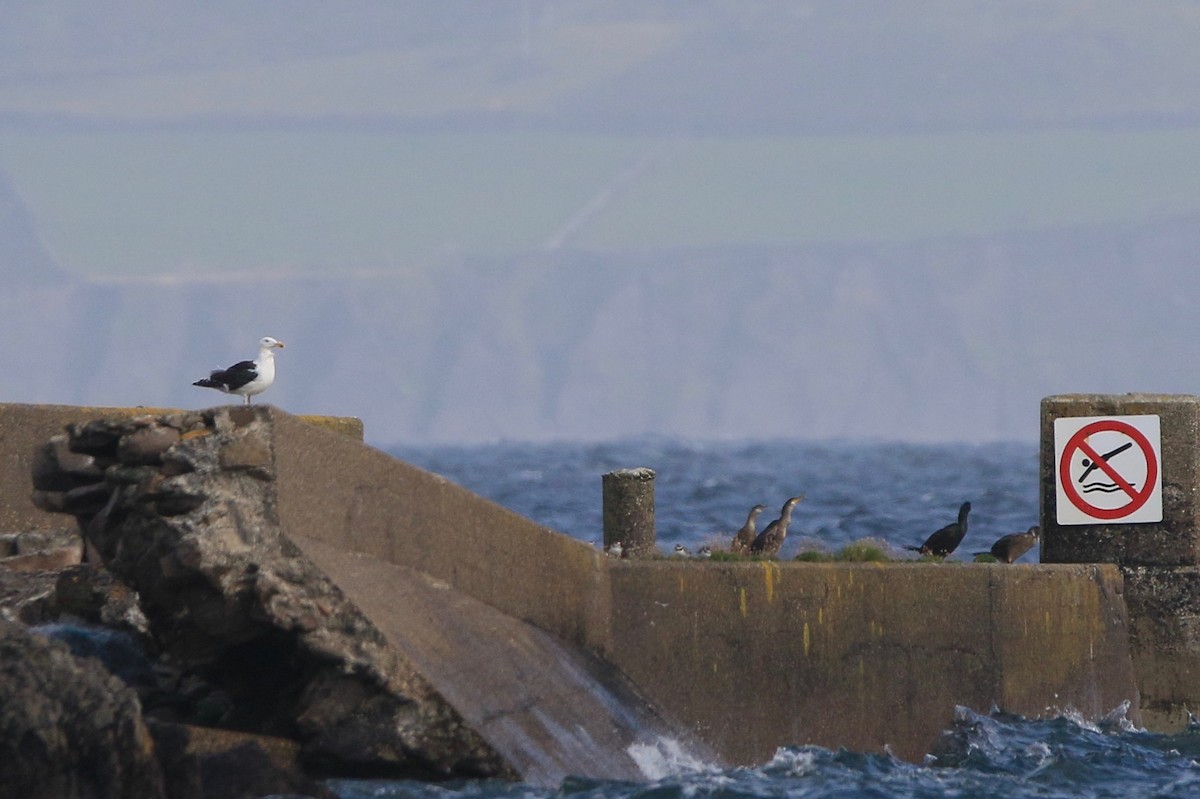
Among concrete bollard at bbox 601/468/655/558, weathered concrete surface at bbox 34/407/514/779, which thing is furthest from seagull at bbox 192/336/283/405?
weathered concrete surface at bbox 34/407/514/779

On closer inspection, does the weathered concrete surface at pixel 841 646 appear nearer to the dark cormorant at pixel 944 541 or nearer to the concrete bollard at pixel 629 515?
the concrete bollard at pixel 629 515

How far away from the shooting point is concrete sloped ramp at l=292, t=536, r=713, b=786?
8969mm

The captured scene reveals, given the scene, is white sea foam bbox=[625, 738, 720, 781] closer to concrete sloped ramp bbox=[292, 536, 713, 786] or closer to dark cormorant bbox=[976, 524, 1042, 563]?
concrete sloped ramp bbox=[292, 536, 713, 786]

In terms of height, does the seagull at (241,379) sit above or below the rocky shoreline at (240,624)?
above

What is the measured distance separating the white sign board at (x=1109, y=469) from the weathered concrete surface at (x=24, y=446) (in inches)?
185

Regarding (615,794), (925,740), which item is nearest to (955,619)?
(925,740)

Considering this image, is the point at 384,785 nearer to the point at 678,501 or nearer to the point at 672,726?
the point at 672,726

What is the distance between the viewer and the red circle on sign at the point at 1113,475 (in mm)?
11898

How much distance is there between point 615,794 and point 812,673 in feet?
5.92

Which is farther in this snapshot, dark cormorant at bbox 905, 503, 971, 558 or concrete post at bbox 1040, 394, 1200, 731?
dark cormorant at bbox 905, 503, 971, 558

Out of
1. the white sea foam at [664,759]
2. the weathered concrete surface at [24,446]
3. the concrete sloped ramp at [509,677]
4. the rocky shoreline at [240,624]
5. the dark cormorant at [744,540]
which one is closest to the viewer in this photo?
the rocky shoreline at [240,624]

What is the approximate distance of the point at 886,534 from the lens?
98.6 ft

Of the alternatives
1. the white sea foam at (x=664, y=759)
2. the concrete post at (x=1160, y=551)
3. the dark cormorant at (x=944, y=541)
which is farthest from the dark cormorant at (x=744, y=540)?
the white sea foam at (x=664, y=759)

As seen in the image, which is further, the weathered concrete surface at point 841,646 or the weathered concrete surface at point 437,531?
the weathered concrete surface at point 841,646
